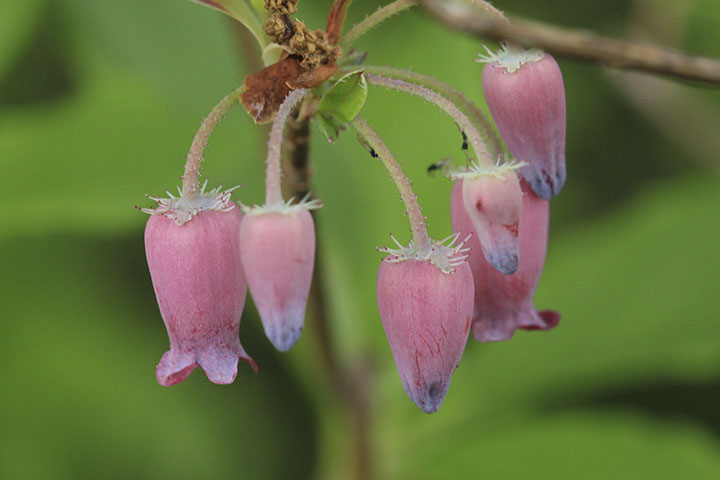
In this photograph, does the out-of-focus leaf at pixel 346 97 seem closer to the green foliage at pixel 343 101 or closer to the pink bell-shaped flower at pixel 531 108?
the green foliage at pixel 343 101

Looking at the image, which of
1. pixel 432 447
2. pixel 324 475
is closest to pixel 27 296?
pixel 324 475

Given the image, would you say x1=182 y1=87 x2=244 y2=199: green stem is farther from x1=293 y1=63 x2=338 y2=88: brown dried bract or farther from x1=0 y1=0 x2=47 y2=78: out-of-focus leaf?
x1=0 y1=0 x2=47 y2=78: out-of-focus leaf

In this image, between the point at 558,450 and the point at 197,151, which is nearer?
the point at 197,151

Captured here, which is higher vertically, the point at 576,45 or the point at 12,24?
the point at 576,45

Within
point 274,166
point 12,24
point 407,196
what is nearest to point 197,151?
point 274,166

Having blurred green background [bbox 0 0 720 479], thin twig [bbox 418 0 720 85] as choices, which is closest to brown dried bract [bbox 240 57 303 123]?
thin twig [bbox 418 0 720 85]

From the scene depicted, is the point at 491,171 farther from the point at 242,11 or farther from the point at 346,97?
the point at 242,11

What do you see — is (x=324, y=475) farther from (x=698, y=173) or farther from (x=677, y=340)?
(x=698, y=173)
